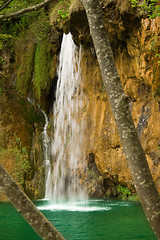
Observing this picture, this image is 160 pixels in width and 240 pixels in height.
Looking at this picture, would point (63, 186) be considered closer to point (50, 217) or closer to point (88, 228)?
point (50, 217)

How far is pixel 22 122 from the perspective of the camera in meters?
15.7

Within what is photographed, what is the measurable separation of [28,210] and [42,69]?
15.0 metres

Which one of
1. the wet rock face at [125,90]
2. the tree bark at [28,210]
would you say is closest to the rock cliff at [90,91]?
the wet rock face at [125,90]

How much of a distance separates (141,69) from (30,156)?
24.1 ft

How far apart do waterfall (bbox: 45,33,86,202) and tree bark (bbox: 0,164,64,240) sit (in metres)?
11.6

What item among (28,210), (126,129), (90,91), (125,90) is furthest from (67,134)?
(28,210)

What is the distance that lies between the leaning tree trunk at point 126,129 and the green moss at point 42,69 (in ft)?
45.6

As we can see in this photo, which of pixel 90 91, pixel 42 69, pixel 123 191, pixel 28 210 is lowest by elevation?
pixel 28 210

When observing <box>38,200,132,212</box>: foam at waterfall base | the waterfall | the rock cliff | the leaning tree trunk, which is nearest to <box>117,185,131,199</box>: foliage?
the rock cliff

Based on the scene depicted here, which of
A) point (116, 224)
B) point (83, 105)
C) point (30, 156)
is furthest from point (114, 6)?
point (30, 156)

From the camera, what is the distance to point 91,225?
7348 mm

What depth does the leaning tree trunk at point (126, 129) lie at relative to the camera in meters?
2.19

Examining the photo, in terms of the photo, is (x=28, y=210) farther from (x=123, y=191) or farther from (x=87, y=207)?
(x=123, y=191)

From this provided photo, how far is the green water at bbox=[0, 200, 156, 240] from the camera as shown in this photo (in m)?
6.39
